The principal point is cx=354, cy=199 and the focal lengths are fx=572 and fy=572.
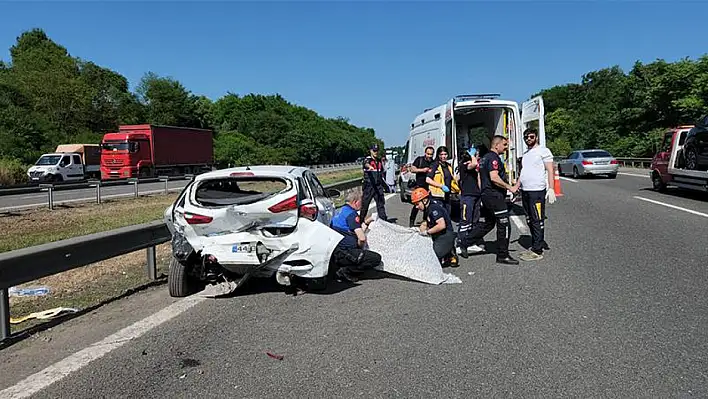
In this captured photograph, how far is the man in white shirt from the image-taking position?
7969 millimetres

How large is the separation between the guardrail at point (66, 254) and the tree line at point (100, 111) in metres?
29.9

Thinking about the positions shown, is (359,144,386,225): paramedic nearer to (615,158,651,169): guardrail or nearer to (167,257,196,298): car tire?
(167,257,196,298): car tire

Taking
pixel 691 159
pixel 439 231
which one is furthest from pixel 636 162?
pixel 439 231

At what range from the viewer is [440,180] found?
992cm

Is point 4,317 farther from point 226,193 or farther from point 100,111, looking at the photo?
point 100,111

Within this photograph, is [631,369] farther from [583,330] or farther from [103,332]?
[103,332]

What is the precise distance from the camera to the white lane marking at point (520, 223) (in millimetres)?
10825

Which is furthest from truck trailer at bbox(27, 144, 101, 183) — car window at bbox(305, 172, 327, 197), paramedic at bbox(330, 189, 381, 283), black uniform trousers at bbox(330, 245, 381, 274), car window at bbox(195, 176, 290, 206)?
black uniform trousers at bbox(330, 245, 381, 274)

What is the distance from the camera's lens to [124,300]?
6387mm

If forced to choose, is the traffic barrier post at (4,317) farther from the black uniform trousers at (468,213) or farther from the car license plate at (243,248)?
the black uniform trousers at (468,213)

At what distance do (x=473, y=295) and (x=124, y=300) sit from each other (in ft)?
12.6

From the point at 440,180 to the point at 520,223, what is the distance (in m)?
2.83

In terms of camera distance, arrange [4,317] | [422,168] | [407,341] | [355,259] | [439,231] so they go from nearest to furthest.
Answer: [407,341] < [4,317] < [355,259] < [439,231] < [422,168]

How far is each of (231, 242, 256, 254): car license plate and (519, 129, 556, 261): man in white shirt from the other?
395cm
